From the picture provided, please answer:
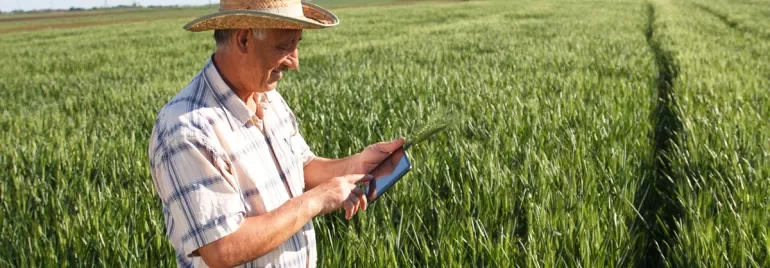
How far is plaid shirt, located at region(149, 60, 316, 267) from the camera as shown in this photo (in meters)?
1.35

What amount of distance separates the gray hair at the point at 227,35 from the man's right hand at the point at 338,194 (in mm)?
380

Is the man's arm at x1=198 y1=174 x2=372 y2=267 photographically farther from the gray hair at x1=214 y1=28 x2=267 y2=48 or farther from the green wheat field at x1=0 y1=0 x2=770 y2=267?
the green wheat field at x1=0 y1=0 x2=770 y2=267

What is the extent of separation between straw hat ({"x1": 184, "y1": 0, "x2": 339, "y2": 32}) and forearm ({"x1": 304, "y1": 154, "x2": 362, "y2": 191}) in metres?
0.53

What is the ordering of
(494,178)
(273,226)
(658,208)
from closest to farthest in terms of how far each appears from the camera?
1. (273,226)
2. (494,178)
3. (658,208)

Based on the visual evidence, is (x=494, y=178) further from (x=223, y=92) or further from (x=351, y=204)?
(x=223, y=92)

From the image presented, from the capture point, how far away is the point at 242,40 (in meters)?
1.50

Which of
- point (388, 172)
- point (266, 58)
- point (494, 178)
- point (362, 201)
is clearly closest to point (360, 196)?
point (362, 201)

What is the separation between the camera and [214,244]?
1362 millimetres

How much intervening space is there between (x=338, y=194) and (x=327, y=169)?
471 mm

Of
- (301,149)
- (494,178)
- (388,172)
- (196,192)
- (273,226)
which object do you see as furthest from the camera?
(494,178)

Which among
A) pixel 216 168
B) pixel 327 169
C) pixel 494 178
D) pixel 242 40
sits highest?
pixel 242 40

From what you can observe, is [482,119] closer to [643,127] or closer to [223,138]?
[643,127]

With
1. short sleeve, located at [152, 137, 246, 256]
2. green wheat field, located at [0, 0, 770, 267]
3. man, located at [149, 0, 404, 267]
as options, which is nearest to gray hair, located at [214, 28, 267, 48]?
man, located at [149, 0, 404, 267]

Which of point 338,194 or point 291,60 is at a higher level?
point 291,60
